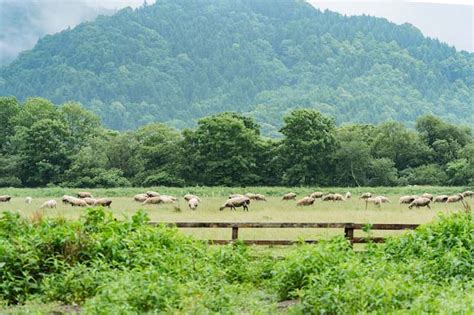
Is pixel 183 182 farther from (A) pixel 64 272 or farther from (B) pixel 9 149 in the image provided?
(A) pixel 64 272

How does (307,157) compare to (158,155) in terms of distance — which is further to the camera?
(307,157)

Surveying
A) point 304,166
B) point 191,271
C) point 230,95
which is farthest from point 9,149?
point 191,271

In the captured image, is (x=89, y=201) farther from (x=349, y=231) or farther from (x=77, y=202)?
(x=349, y=231)

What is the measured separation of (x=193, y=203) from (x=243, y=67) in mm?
2759

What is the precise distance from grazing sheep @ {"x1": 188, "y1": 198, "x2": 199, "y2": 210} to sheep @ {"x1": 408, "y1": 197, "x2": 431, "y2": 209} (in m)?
3.64

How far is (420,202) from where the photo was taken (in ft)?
39.6

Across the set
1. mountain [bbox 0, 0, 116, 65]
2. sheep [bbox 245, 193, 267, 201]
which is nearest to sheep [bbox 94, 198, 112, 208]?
sheep [bbox 245, 193, 267, 201]

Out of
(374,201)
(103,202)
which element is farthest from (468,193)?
(103,202)

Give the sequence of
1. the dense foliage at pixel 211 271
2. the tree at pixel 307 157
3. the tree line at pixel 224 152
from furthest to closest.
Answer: the tree at pixel 307 157 → the tree line at pixel 224 152 → the dense foliage at pixel 211 271

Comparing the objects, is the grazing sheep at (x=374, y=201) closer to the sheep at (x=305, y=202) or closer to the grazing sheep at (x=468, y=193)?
the sheep at (x=305, y=202)

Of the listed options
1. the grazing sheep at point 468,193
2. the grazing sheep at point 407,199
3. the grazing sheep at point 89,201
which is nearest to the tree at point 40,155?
the grazing sheep at point 89,201

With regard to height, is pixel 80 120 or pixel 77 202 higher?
pixel 80 120

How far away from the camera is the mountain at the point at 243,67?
1165 cm

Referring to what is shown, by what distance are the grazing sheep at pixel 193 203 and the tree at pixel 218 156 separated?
29 cm
